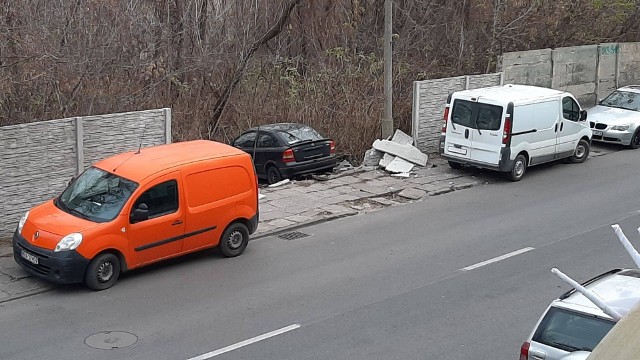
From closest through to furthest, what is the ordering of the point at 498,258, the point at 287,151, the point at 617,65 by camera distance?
1. the point at 498,258
2. the point at 287,151
3. the point at 617,65

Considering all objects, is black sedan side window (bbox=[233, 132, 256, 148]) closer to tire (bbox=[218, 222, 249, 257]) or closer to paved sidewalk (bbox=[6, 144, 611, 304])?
paved sidewalk (bbox=[6, 144, 611, 304])

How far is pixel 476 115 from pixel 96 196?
9.40 m

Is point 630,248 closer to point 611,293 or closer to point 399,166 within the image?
point 611,293

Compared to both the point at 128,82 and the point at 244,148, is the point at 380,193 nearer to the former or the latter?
the point at 244,148

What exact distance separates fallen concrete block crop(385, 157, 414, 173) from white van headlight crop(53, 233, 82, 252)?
910 centimetres

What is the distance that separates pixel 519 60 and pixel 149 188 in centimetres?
1453

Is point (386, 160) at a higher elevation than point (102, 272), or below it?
below

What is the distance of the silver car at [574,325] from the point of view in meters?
6.63

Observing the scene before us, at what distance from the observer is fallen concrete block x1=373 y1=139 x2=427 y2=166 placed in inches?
758

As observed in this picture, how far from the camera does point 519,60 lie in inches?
918

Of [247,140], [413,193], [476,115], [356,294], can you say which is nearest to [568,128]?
[476,115]

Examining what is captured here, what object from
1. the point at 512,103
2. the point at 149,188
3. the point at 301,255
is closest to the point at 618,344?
the point at 149,188

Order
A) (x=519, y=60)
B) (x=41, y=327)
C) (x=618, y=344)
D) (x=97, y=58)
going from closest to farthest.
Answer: (x=618, y=344) < (x=41, y=327) < (x=97, y=58) < (x=519, y=60)

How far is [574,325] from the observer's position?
6.75 metres
